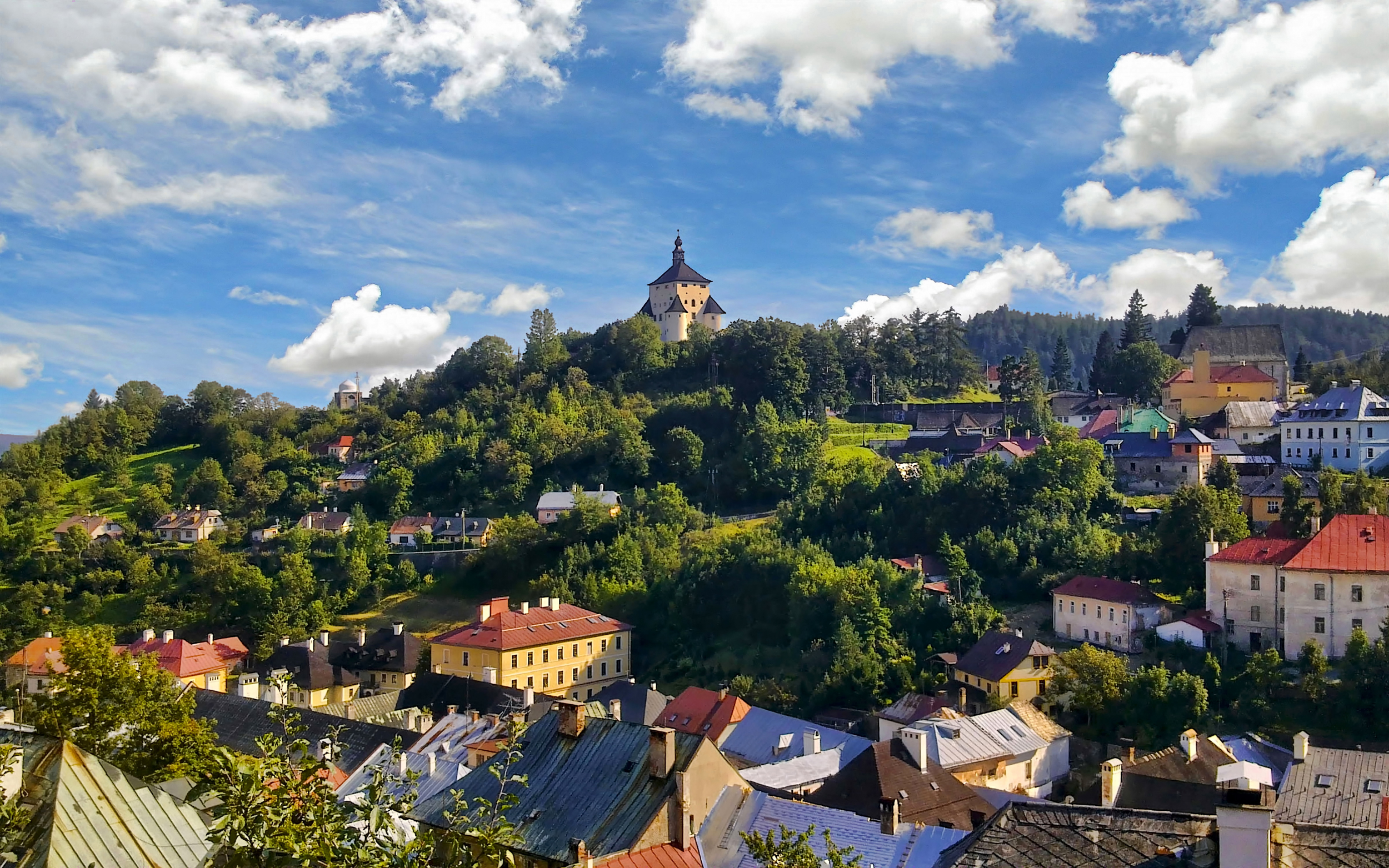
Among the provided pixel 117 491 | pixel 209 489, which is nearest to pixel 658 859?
pixel 209 489

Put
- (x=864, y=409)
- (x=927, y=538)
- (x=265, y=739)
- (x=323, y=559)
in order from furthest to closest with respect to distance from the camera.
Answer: (x=864, y=409) < (x=323, y=559) < (x=927, y=538) < (x=265, y=739)

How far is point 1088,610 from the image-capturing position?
35.6 m

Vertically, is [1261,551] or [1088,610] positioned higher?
[1261,551]

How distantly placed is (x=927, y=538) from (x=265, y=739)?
133 feet

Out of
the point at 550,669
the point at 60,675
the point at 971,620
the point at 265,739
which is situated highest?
the point at 265,739

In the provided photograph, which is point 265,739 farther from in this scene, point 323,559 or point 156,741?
point 323,559

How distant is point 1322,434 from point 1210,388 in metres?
11.1

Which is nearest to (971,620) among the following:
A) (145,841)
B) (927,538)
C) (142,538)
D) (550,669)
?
(927,538)

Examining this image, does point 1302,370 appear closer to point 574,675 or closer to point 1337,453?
point 1337,453

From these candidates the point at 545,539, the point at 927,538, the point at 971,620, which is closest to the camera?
the point at 971,620

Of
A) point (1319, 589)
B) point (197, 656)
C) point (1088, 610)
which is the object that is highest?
point (1319, 589)

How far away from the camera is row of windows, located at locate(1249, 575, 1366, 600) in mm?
30469

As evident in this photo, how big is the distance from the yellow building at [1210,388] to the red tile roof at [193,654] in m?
45.2

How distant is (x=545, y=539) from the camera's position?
53375 mm
